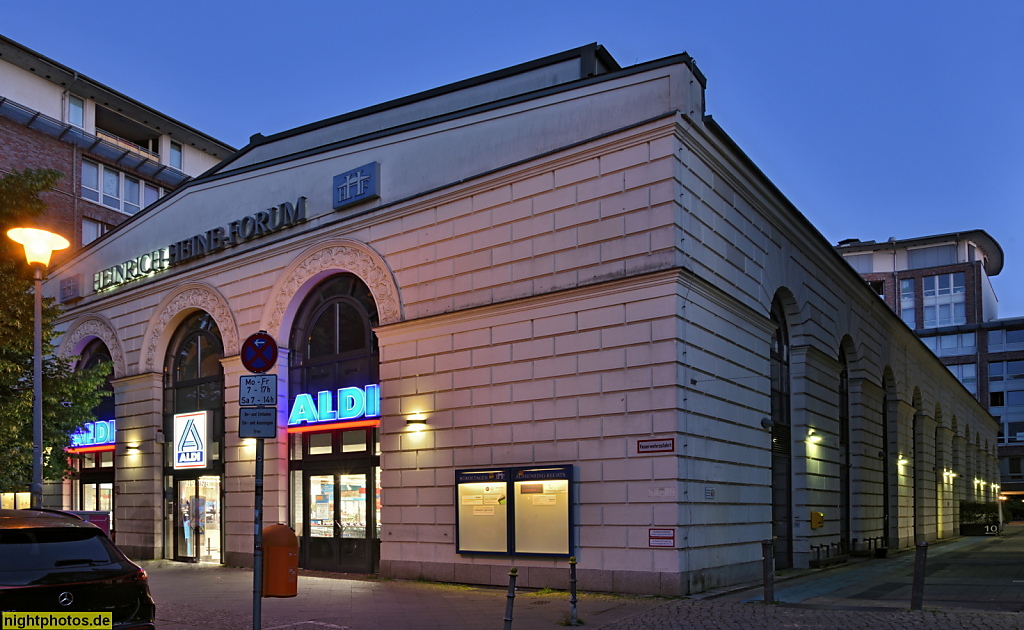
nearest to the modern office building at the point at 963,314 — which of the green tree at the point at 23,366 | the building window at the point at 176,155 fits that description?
the building window at the point at 176,155

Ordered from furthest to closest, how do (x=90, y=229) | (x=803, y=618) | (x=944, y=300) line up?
1. (x=944, y=300)
2. (x=90, y=229)
3. (x=803, y=618)

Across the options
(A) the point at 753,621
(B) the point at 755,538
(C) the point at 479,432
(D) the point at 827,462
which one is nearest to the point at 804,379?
(D) the point at 827,462

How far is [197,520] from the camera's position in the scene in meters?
25.2

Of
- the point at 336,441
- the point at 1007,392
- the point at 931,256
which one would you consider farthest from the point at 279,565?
the point at 1007,392

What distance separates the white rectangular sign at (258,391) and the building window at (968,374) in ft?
266

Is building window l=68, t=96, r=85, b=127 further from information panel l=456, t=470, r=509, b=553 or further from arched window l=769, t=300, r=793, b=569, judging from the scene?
arched window l=769, t=300, r=793, b=569

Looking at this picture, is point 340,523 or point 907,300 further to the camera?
point 907,300

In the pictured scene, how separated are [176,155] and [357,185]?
29782 mm

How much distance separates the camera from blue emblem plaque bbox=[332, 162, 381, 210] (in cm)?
2109

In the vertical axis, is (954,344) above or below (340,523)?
above

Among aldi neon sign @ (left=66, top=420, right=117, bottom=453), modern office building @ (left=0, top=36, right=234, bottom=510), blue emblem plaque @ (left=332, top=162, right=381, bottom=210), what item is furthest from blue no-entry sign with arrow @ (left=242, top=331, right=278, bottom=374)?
modern office building @ (left=0, top=36, right=234, bottom=510)

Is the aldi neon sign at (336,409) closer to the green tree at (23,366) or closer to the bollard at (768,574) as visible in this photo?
the green tree at (23,366)

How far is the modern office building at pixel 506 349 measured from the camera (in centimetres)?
1647

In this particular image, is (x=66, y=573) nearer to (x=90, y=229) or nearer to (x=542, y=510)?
(x=542, y=510)
